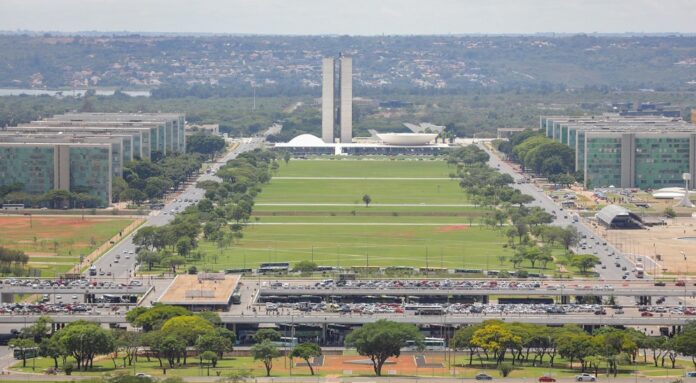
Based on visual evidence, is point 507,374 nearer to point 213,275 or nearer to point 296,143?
point 213,275

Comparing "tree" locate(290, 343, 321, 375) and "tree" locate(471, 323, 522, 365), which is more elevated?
"tree" locate(471, 323, 522, 365)

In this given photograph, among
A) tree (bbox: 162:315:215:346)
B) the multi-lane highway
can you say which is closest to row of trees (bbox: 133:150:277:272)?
the multi-lane highway

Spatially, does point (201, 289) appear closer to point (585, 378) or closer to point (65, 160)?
point (585, 378)

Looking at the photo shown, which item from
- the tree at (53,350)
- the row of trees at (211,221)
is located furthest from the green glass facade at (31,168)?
the tree at (53,350)

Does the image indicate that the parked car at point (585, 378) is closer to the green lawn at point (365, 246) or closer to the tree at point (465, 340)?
the tree at point (465, 340)

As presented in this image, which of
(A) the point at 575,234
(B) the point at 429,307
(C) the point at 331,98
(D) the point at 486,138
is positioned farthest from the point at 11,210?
(D) the point at 486,138

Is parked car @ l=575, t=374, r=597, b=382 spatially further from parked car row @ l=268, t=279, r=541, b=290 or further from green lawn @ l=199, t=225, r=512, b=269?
green lawn @ l=199, t=225, r=512, b=269
